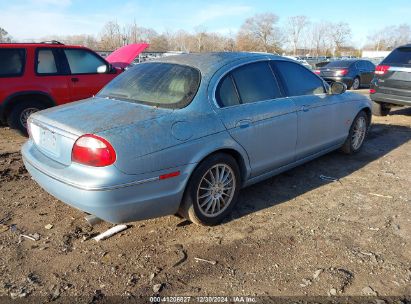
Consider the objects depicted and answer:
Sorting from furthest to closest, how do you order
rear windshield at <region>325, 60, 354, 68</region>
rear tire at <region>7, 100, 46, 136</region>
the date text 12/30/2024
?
rear windshield at <region>325, 60, 354, 68</region>
rear tire at <region>7, 100, 46, 136</region>
the date text 12/30/2024

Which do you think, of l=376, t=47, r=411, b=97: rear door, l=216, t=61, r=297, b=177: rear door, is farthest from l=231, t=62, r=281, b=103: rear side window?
l=376, t=47, r=411, b=97: rear door

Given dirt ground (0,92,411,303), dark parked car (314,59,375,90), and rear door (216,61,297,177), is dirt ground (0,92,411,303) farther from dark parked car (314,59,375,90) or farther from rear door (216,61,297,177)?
dark parked car (314,59,375,90)

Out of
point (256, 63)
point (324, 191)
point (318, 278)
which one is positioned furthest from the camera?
point (324, 191)

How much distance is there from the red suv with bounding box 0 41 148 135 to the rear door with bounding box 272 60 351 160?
3741 millimetres

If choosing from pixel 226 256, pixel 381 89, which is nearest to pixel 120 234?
pixel 226 256

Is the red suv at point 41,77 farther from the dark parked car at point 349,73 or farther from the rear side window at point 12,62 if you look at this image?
the dark parked car at point 349,73

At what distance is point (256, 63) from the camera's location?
4062 mm

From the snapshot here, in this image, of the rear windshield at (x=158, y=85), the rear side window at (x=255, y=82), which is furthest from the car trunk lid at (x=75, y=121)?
the rear side window at (x=255, y=82)

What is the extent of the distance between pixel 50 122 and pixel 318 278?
2.56 meters

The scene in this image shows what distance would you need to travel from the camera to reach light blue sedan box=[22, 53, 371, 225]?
284 cm

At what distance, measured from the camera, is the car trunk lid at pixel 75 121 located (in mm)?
2941

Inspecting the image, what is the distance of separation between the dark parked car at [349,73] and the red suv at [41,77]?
38.7 ft

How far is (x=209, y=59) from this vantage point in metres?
3.83

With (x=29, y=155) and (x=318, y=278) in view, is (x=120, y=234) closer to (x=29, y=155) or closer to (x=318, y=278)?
(x=29, y=155)
